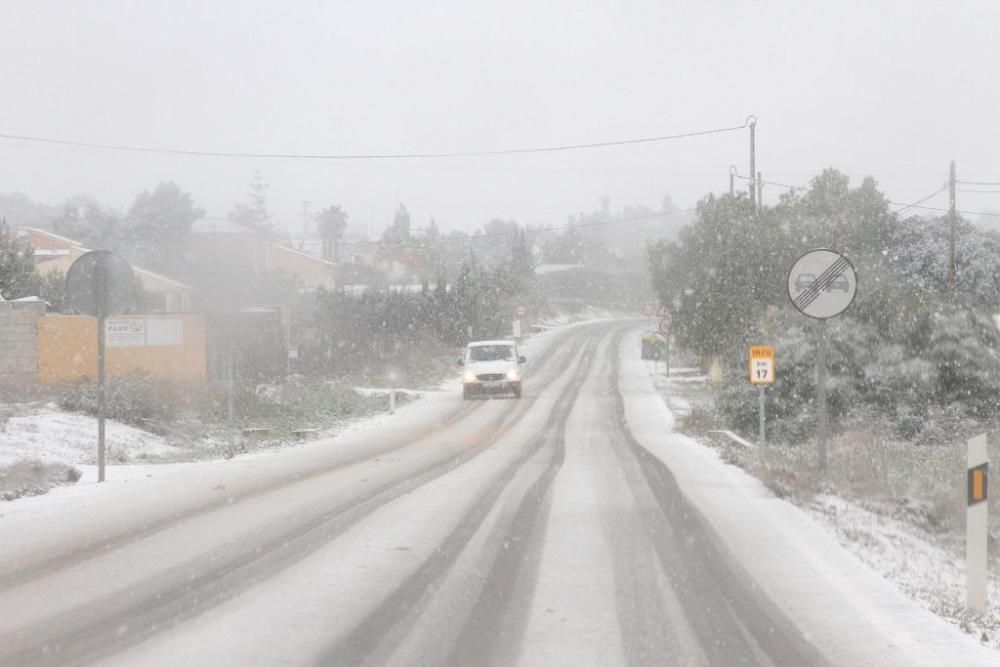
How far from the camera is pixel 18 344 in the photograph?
2284cm

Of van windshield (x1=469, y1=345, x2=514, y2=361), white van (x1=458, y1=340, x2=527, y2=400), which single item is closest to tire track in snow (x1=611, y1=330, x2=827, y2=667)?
white van (x1=458, y1=340, x2=527, y2=400)

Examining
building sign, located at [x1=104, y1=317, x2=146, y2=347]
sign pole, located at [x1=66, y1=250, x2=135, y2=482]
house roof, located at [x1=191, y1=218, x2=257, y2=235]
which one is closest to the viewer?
Answer: sign pole, located at [x1=66, y1=250, x2=135, y2=482]

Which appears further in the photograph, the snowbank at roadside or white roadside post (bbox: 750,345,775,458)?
white roadside post (bbox: 750,345,775,458)

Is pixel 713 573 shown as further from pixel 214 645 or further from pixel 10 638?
pixel 10 638

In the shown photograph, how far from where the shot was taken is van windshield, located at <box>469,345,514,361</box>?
3375 centimetres

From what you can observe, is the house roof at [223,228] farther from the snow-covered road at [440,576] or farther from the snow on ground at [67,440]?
the snow-covered road at [440,576]

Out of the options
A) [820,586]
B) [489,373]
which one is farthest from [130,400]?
[489,373]

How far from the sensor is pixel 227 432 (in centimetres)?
1989

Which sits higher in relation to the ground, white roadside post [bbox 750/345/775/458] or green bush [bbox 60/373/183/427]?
white roadside post [bbox 750/345/775/458]

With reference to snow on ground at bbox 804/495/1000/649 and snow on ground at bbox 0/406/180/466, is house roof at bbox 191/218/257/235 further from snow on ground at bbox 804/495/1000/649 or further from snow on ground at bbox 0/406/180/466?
snow on ground at bbox 804/495/1000/649

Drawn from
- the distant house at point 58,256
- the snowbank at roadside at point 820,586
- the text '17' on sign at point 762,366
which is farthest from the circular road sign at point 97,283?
the distant house at point 58,256

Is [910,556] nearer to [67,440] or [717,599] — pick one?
[717,599]

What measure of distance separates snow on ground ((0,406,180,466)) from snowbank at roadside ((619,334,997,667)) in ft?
27.4

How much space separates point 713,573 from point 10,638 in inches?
180
